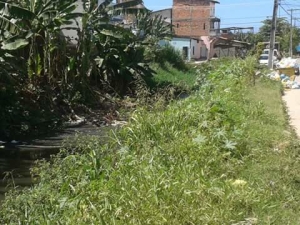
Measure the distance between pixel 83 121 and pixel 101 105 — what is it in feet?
8.56

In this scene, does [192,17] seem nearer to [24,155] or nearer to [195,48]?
[195,48]

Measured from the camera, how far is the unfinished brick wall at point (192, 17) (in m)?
67.4

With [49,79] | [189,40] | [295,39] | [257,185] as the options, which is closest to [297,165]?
[257,185]

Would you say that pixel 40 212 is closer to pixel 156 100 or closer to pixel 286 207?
pixel 286 207

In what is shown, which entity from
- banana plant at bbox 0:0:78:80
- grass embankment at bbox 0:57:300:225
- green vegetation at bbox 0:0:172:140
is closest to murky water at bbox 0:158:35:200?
grass embankment at bbox 0:57:300:225

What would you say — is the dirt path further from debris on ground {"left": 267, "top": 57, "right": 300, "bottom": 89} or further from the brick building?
the brick building

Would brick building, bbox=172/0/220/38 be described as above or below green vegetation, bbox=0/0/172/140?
above

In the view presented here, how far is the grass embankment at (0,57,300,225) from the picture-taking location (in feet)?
17.6

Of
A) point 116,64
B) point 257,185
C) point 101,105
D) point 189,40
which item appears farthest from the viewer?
point 189,40

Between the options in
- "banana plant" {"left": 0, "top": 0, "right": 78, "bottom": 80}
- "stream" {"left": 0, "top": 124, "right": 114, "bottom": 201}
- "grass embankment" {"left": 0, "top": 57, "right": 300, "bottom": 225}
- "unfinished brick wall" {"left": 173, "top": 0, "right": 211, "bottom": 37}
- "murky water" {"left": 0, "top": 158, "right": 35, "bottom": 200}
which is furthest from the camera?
"unfinished brick wall" {"left": 173, "top": 0, "right": 211, "bottom": 37}

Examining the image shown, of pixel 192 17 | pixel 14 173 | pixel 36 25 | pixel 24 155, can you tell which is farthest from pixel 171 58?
pixel 14 173

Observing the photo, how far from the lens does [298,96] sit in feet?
73.3

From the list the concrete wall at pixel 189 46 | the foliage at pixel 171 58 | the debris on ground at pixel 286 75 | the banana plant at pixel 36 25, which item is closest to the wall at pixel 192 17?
the concrete wall at pixel 189 46

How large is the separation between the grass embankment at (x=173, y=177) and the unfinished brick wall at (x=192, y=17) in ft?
190
